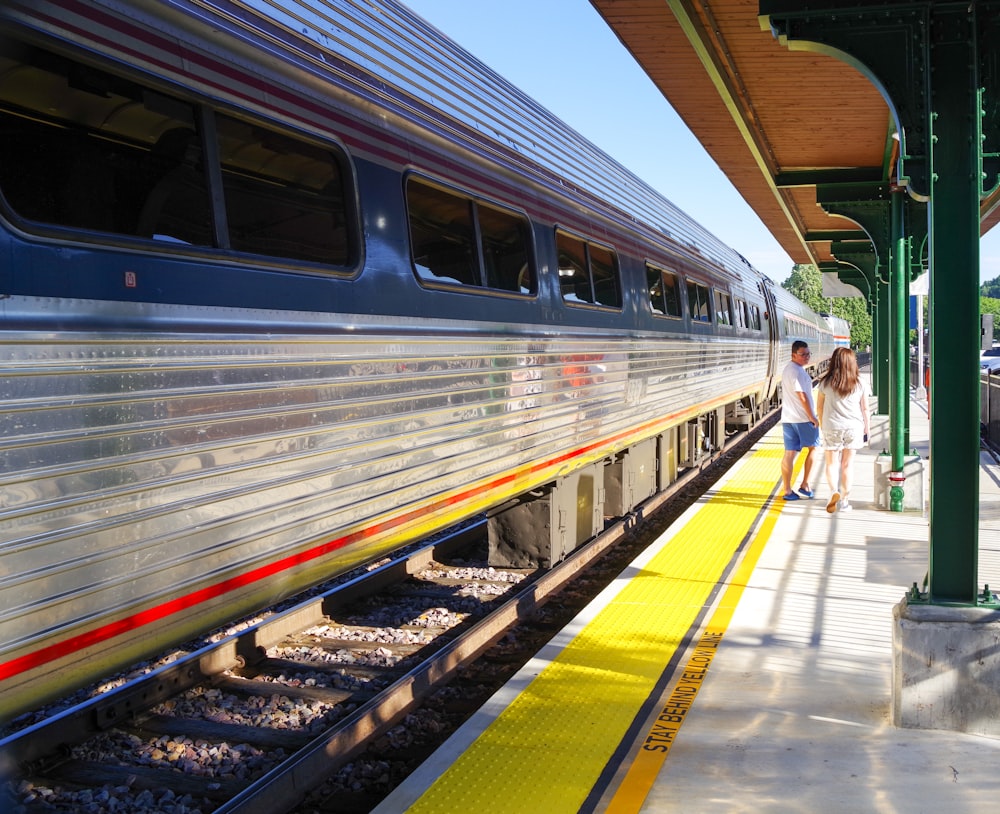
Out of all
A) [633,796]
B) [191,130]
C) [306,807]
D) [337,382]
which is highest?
[191,130]

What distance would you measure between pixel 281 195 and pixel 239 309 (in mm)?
592

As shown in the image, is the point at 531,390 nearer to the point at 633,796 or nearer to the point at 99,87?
the point at 633,796

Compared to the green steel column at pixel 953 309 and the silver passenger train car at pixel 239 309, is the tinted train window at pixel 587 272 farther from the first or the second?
the green steel column at pixel 953 309

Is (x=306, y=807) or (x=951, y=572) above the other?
(x=951, y=572)

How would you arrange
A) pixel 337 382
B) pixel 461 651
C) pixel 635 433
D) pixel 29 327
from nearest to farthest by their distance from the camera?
1. pixel 29 327
2. pixel 337 382
3. pixel 461 651
4. pixel 635 433

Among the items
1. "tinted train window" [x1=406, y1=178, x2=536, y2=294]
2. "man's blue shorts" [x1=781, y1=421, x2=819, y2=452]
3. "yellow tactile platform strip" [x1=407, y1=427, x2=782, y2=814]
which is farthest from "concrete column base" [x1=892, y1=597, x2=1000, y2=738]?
"man's blue shorts" [x1=781, y1=421, x2=819, y2=452]

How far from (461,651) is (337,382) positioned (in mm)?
2296

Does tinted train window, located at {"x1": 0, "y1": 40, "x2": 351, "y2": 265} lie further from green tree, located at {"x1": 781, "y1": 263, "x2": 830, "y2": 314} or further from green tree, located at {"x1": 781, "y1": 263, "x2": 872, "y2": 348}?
green tree, located at {"x1": 781, "y1": 263, "x2": 830, "y2": 314}

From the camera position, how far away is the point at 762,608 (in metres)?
5.78

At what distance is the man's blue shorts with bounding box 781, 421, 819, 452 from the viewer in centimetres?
984

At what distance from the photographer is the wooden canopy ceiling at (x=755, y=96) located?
685 centimetres

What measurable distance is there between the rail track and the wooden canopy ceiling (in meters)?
3.88

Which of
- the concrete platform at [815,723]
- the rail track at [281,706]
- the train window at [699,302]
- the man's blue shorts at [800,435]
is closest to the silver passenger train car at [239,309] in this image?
the rail track at [281,706]

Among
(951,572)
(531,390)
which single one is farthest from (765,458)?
(951,572)
